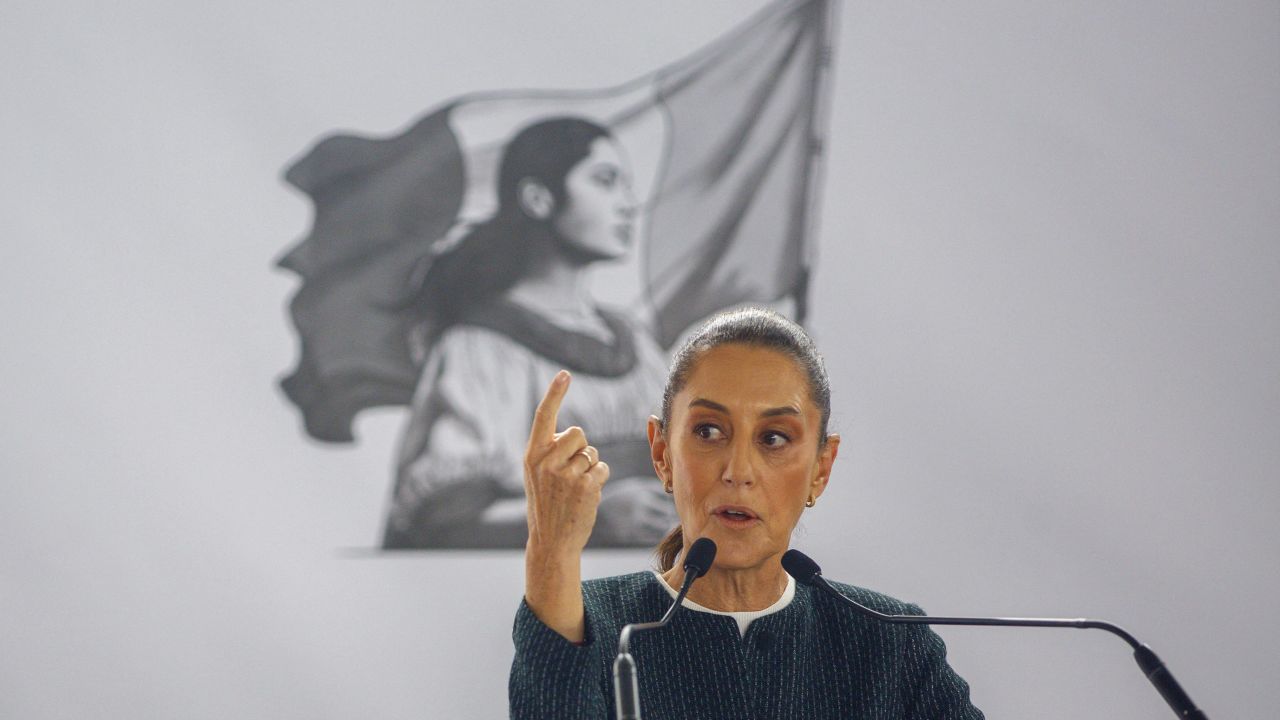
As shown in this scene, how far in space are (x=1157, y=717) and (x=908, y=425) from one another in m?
0.83

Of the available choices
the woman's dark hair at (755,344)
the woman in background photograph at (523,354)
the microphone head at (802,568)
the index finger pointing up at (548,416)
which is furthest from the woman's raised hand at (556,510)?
the woman in background photograph at (523,354)

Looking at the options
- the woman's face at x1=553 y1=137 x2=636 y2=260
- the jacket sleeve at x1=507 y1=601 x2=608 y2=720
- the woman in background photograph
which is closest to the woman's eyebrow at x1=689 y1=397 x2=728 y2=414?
the jacket sleeve at x1=507 y1=601 x2=608 y2=720

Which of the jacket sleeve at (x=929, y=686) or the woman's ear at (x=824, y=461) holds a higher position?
the woman's ear at (x=824, y=461)

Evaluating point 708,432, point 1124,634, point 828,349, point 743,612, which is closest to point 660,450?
point 708,432

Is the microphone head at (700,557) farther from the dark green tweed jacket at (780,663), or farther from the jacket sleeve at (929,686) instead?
the jacket sleeve at (929,686)

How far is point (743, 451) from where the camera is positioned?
124 cm

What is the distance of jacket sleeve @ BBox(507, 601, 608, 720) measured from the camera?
100 cm

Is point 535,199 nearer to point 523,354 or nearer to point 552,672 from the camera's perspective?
point 523,354

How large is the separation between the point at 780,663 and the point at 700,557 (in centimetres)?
26

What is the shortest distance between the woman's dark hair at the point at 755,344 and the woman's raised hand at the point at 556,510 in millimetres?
351

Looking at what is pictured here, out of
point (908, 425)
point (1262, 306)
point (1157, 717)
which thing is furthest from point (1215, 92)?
point (1157, 717)

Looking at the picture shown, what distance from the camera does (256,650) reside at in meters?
2.34

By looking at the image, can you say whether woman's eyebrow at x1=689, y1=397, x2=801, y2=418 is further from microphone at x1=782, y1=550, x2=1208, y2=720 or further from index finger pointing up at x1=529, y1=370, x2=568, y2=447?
index finger pointing up at x1=529, y1=370, x2=568, y2=447

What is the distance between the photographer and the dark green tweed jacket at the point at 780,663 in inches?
Result: 49.1
